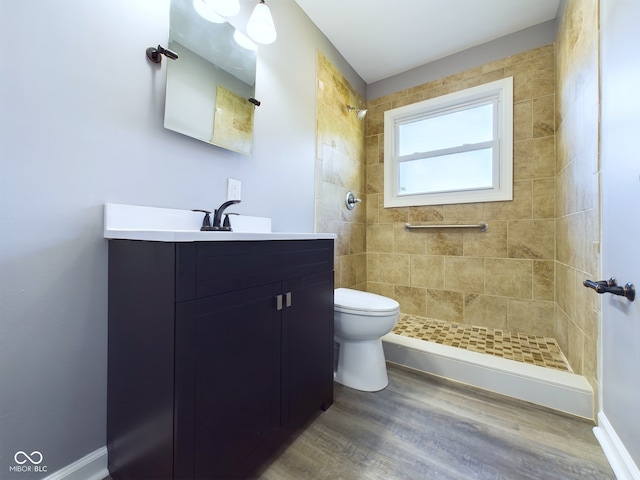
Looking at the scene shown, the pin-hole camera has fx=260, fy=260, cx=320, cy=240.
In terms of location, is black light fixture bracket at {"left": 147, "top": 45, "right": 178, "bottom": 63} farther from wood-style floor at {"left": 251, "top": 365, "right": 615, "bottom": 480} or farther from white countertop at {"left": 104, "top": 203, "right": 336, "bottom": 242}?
wood-style floor at {"left": 251, "top": 365, "right": 615, "bottom": 480}

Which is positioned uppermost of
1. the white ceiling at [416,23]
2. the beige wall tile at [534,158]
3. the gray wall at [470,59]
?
the white ceiling at [416,23]

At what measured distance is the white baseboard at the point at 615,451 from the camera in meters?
0.86

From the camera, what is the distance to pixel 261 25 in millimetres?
1358

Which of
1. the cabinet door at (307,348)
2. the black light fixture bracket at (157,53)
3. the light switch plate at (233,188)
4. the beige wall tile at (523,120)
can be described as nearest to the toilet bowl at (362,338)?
the cabinet door at (307,348)

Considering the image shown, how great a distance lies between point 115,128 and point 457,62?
8.40 ft

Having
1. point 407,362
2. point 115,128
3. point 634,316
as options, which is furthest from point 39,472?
point 634,316

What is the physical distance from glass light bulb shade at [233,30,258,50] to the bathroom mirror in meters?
0.02

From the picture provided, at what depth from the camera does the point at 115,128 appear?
3.05 ft

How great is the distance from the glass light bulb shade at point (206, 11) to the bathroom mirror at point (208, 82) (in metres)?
0.02

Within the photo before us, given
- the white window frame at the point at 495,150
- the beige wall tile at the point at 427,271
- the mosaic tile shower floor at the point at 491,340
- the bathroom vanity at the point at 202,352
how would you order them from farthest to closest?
the beige wall tile at the point at 427,271 < the white window frame at the point at 495,150 < the mosaic tile shower floor at the point at 491,340 < the bathroom vanity at the point at 202,352

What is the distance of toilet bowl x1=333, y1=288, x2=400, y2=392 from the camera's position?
54.8 inches

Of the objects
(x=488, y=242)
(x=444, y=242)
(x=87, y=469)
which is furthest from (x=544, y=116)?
(x=87, y=469)

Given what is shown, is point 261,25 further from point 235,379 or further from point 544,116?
point 544,116

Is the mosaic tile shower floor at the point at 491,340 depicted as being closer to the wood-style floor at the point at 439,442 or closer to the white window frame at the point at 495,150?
the wood-style floor at the point at 439,442
